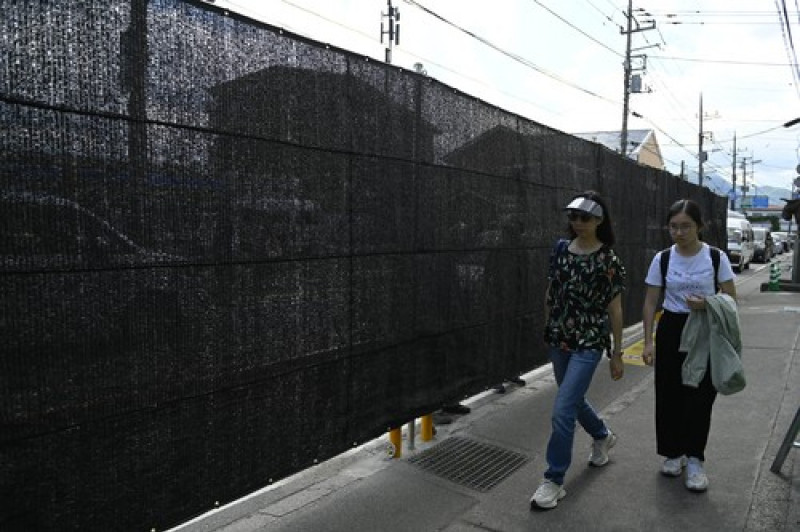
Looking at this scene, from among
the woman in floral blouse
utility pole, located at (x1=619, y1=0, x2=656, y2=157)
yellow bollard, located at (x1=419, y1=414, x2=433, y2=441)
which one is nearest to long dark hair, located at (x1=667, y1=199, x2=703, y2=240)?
the woman in floral blouse

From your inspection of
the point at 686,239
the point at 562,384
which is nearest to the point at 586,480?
the point at 562,384

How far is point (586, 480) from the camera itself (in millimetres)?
4070

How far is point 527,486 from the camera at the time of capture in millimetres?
3977

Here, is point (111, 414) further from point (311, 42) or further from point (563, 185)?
point (563, 185)

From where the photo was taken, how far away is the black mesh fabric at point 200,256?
211cm

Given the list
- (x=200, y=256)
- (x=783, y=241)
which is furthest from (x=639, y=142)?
(x=200, y=256)

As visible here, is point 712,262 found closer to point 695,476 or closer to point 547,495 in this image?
point 695,476

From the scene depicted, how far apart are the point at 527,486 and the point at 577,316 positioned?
1.15 metres

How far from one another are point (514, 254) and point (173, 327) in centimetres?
336

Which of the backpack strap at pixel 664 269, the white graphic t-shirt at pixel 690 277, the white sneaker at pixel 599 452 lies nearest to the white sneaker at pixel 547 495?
the white sneaker at pixel 599 452

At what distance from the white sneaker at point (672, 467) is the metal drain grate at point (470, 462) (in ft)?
2.96

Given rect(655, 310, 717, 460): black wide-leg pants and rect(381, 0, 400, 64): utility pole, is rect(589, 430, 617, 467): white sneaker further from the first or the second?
rect(381, 0, 400, 64): utility pole

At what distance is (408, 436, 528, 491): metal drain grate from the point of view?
4152 millimetres

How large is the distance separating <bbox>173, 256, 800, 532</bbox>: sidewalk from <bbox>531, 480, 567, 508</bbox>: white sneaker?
5 centimetres
